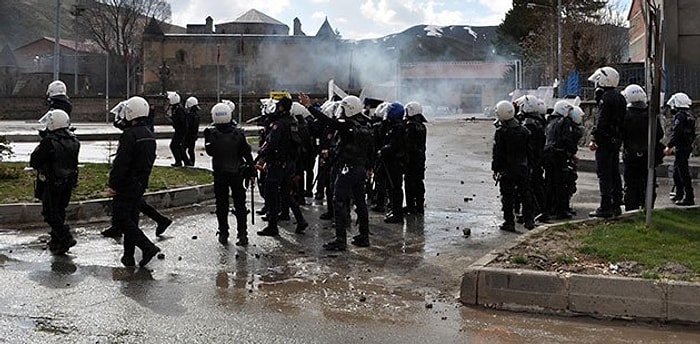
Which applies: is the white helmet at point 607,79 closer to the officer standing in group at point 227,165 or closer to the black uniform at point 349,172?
the black uniform at point 349,172

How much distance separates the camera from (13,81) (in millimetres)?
88938

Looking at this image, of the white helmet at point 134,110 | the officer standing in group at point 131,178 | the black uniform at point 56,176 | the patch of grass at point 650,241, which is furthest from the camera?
the black uniform at point 56,176

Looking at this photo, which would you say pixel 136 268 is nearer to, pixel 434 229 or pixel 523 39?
pixel 434 229

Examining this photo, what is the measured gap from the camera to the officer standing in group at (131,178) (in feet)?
26.9

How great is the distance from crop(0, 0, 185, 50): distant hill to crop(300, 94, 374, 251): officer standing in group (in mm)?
119305

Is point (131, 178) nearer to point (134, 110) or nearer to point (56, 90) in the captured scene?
point (134, 110)

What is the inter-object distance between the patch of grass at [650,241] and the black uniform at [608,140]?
0.62m

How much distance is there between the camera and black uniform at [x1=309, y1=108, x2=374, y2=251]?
9.17 metres

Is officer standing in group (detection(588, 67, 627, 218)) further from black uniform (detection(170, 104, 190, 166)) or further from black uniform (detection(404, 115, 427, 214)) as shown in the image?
black uniform (detection(170, 104, 190, 166))

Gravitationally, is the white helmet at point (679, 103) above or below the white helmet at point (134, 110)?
above

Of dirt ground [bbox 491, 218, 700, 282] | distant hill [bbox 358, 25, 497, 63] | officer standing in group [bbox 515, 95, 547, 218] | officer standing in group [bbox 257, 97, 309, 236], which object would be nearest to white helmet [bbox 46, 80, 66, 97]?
officer standing in group [bbox 257, 97, 309, 236]

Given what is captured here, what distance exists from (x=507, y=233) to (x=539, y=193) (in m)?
1.51

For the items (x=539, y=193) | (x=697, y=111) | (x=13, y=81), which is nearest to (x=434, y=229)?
(x=539, y=193)

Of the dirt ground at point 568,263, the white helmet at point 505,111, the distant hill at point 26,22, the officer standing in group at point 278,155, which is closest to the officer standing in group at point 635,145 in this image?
the white helmet at point 505,111
